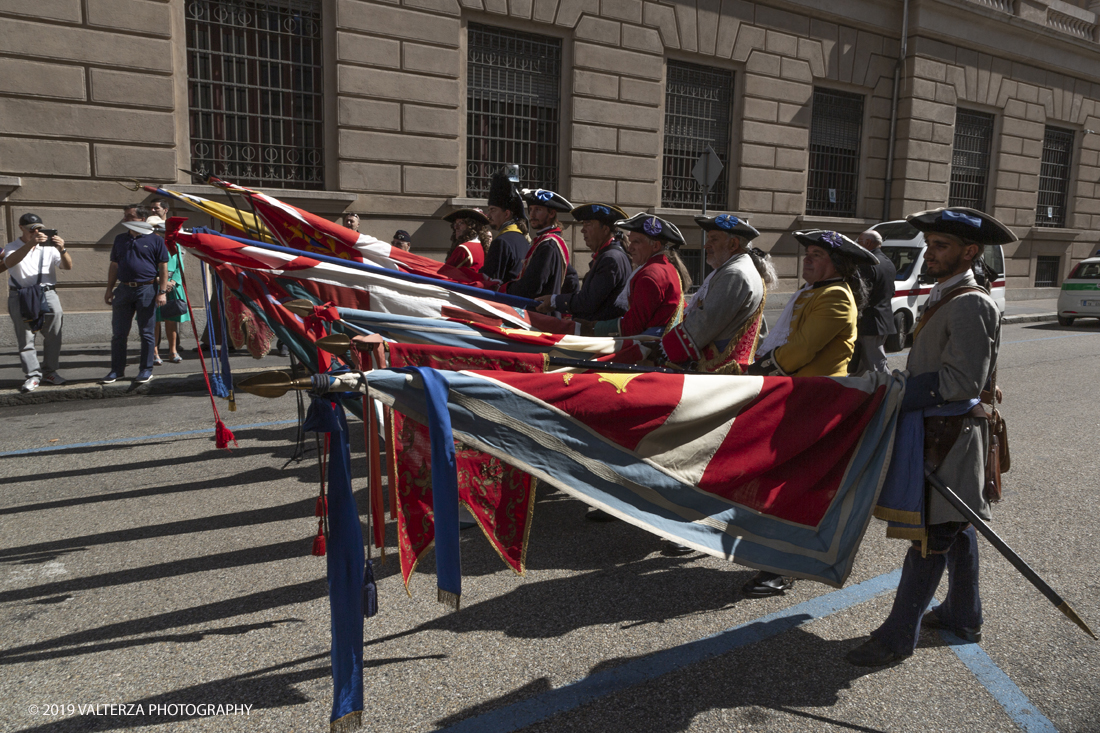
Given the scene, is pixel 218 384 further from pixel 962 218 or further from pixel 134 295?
pixel 962 218

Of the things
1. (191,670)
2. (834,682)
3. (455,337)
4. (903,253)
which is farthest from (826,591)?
(903,253)

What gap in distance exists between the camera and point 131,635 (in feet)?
11.2

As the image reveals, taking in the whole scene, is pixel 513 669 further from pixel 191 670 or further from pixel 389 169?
pixel 389 169

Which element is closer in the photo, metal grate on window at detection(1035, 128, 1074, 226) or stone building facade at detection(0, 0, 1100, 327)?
stone building facade at detection(0, 0, 1100, 327)

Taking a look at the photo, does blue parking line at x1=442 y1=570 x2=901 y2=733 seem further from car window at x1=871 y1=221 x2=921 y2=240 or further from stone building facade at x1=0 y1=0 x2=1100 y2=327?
car window at x1=871 y1=221 x2=921 y2=240

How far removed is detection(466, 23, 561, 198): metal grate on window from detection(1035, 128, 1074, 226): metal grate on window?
16.7m

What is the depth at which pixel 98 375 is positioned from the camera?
905 cm

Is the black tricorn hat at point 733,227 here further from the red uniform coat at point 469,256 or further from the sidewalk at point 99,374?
the sidewalk at point 99,374

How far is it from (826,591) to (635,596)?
1.02 meters

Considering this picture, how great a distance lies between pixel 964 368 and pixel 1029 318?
58.9ft

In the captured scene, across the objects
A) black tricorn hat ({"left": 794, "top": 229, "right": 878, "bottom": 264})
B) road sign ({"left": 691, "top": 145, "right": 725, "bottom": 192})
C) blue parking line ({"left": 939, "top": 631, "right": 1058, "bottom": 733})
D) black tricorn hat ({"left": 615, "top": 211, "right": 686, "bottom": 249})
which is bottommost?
blue parking line ({"left": 939, "top": 631, "right": 1058, "bottom": 733})

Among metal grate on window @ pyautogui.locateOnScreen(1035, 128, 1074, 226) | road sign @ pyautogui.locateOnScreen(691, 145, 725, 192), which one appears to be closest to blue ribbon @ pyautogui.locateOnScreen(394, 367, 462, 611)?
road sign @ pyautogui.locateOnScreen(691, 145, 725, 192)

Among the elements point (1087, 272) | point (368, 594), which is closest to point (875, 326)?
point (368, 594)

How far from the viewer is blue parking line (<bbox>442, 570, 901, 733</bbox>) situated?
2.86 metres
